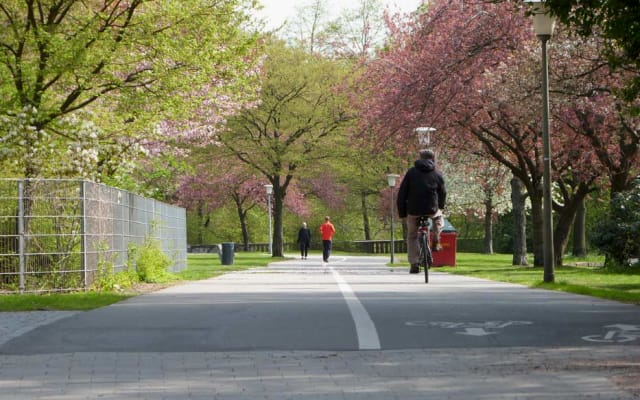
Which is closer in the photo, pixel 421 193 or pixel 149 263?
pixel 421 193

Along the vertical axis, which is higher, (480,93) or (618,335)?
(480,93)

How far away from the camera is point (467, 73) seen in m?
31.1

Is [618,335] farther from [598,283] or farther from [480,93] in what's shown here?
[480,93]

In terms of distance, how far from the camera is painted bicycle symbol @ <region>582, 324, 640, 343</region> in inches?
356

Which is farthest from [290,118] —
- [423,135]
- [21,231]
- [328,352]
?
[328,352]

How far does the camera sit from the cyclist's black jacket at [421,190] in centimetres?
1725

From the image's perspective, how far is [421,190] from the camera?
56.6 feet

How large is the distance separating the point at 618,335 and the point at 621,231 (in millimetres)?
17675

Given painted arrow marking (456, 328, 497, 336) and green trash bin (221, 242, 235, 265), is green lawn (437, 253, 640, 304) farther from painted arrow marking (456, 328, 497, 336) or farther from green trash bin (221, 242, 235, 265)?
green trash bin (221, 242, 235, 265)

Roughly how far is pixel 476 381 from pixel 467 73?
81.0 ft

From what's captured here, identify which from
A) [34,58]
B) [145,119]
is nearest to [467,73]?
[145,119]

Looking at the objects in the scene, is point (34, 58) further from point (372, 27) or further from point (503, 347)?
point (372, 27)

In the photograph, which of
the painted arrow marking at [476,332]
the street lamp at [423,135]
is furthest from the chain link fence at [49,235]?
the street lamp at [423,135]

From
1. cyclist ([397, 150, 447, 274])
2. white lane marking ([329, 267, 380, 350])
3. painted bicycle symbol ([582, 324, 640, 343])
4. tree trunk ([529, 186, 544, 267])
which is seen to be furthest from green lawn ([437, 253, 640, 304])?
painted bicycle symbol ([582, 324, 640, 343])
